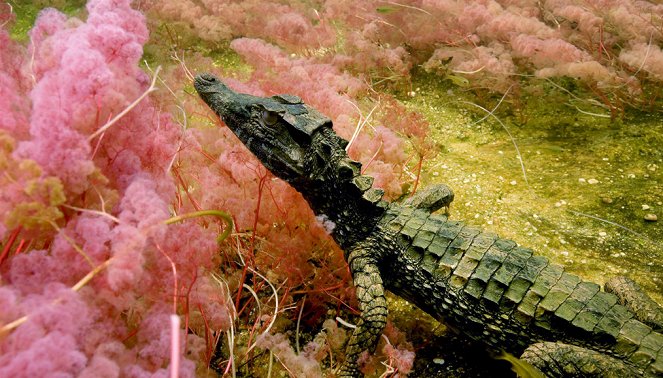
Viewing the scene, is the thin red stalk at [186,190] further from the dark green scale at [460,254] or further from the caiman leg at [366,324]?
→ the dark green scale at [460,254]

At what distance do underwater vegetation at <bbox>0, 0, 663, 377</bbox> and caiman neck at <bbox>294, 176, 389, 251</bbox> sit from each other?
251 mm

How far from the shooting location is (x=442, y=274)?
2258 millimetres

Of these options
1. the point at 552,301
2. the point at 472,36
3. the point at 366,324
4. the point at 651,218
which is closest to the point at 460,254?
the point at 552,301

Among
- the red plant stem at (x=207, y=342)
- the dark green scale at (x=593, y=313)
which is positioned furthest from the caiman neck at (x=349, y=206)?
the dark green scale at (x=593, y=313)

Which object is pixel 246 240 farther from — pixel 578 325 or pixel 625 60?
pixel 625 60

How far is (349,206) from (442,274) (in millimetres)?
643

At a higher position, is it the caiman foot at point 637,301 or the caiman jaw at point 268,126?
the caiman jaw at point 268,126

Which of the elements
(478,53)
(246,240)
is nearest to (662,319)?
(246,240)

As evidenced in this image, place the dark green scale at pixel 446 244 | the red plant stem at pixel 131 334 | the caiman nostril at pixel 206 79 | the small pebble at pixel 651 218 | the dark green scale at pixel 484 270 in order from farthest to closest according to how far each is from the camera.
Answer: the small pebble at pixel 651 218 < the caiman nostril at pixel 206 79 < the dark green scale at pixel 446 244 < the dark green scale at pixel 484 270 < the red plant stem at pixel 131 334

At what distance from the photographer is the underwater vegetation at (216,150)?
1.42 m

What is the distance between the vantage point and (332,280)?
8.91 ft

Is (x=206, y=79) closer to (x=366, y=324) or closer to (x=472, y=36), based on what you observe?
(x=366, y=324)

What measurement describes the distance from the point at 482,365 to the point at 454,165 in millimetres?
1778

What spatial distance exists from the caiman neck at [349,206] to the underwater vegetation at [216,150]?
25 cm
